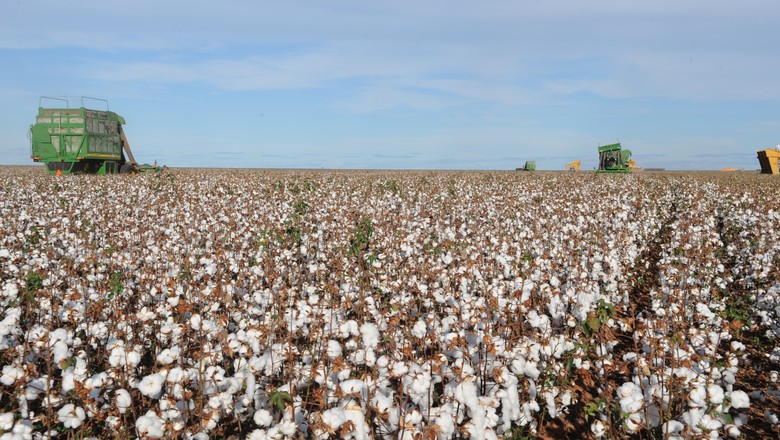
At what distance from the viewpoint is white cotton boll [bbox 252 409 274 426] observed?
329 centimetres

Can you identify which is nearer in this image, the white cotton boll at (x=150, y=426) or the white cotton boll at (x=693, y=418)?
the white cotton boll at (x=150, y=426)

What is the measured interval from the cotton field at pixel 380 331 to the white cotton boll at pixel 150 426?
0.6 inches

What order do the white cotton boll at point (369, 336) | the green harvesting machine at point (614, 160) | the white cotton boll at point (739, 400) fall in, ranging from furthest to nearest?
the green harvesting machine at point (614, 160) < the white cotton boll at point (369, 336) < the white cotton boll at point (739, 400)

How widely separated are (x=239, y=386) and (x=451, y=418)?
1515 mm

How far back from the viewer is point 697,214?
13.4 m

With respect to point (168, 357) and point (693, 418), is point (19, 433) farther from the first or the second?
point (693, 418)

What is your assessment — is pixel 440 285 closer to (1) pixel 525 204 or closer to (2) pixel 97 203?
(1) pixel 525 204

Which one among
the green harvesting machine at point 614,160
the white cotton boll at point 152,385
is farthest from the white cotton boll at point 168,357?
the green harvesting machine at point 614,160

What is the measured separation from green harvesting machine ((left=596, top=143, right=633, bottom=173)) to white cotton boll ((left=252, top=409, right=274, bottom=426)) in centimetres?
4281

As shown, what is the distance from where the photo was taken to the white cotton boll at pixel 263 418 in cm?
329

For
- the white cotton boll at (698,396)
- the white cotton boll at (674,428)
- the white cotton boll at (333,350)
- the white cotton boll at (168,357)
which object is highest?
the white cotton boll at (333,350)

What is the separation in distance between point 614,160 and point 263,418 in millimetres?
44241

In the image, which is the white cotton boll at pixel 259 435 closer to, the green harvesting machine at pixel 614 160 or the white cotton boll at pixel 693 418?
the white cotton boll at pixel 693 418

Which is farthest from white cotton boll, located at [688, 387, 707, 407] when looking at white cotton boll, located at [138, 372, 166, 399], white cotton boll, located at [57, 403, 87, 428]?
white cotton boll, located at [57, 403, 87, 428]
